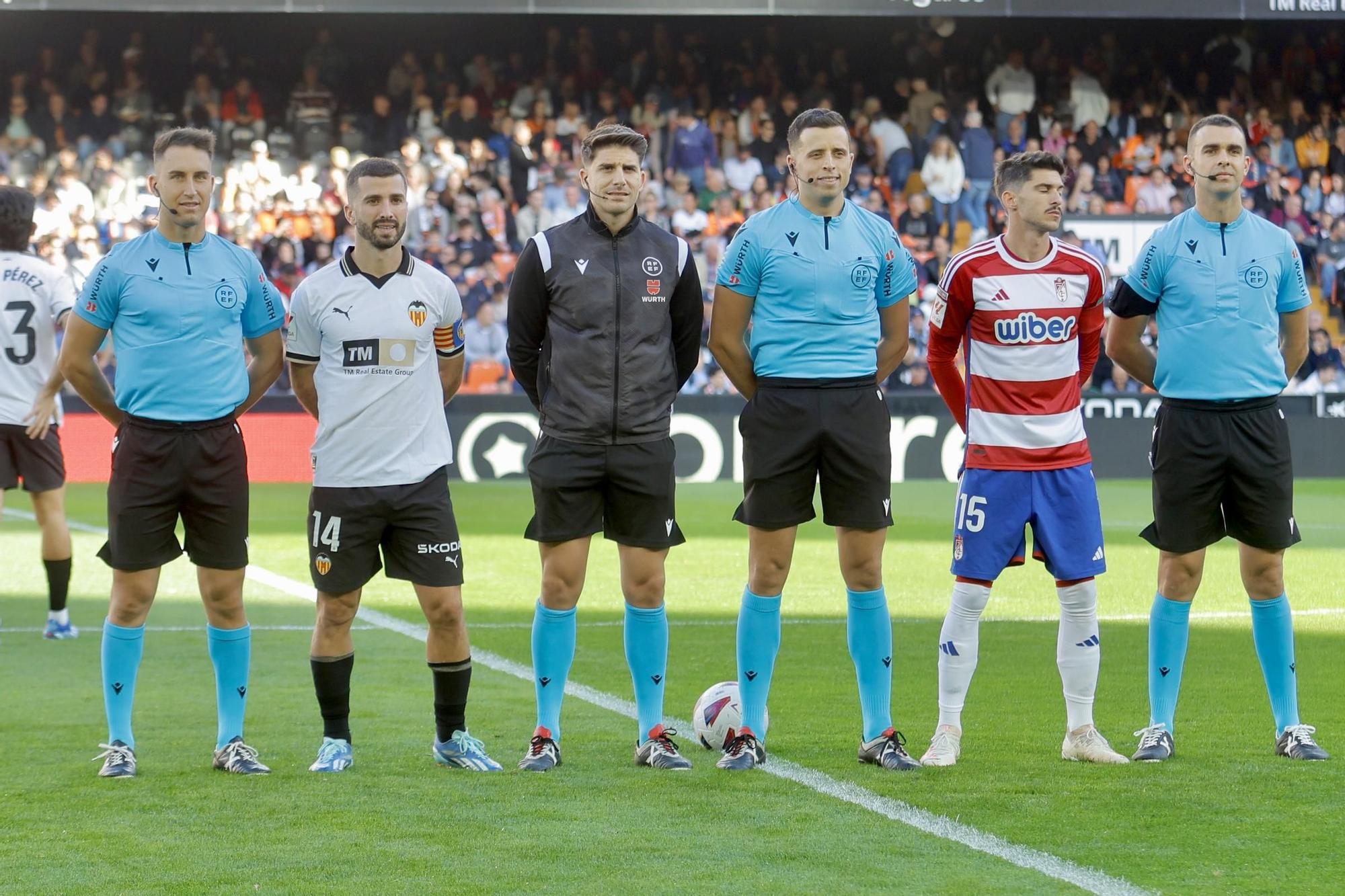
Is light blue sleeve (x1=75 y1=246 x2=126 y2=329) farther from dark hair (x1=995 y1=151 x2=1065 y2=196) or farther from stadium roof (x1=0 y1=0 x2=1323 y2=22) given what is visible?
stadium roof (x1=0 y1=0 x2=1323 y2=22)

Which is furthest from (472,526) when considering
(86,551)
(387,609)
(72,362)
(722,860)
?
(722,860)

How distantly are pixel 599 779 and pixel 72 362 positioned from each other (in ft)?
7.42

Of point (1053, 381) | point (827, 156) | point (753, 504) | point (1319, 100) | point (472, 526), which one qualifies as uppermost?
point (1319, 100)

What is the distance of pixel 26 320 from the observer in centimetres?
856

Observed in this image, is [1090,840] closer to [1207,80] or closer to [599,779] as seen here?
[599,779]

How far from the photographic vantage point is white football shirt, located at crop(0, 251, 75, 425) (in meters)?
8.50

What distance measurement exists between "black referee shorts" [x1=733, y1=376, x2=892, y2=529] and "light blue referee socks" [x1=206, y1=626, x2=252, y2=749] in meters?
1.78

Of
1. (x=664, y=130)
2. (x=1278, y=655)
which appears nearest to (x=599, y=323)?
(x=1278, y=655)

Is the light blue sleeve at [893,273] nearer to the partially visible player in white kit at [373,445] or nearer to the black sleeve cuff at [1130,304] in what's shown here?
the black sleeve cuff at [1130,304]

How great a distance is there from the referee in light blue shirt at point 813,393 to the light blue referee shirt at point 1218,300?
93 centimetres

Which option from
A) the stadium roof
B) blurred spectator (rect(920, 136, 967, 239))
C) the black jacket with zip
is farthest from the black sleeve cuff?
blurred spectator (rect(920, 136, 967, 239))

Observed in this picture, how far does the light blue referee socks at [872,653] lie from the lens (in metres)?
5.84

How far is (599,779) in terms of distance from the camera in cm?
557

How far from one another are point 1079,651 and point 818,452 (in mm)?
1123
